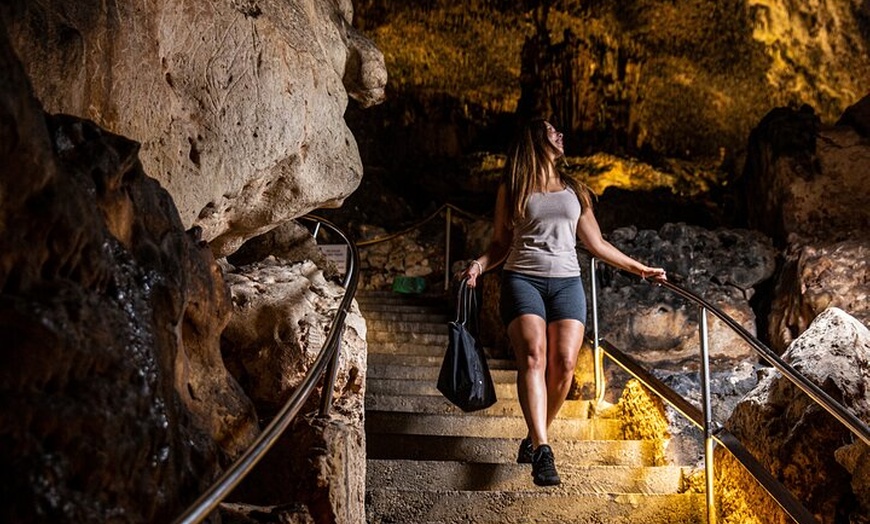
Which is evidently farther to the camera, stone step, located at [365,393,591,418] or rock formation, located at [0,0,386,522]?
stone step, located at [365,393,591,418]

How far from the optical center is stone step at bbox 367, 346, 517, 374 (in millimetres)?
5902

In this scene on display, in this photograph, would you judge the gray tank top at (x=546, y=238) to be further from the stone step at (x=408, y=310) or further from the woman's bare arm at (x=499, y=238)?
the stone step at (x=408, y=310)

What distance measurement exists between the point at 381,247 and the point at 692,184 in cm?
581

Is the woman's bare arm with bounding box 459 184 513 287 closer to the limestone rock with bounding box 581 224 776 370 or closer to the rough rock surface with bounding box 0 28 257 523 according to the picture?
the rough rock surface with bounding box 0 28 257 523

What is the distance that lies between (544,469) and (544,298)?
752 mm

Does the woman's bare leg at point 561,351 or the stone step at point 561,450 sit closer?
the woman's bare leg at point 561,351

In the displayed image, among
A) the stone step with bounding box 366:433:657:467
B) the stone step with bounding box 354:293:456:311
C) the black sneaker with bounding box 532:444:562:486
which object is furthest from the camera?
the stone step with bounding box 354:293:456:311

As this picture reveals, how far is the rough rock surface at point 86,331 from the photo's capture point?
4.73 ft

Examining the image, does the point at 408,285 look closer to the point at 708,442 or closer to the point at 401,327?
the point at 401,327

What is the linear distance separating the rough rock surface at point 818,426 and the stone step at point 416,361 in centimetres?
239

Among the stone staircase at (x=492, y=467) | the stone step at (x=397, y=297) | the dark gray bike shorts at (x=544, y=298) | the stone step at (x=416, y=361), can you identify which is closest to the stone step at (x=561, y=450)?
the stone staircase at (x=492, y=467)

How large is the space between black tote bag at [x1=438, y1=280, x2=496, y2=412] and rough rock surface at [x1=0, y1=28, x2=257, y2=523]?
4.67 feet

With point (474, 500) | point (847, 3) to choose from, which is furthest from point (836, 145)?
point (474, 500)

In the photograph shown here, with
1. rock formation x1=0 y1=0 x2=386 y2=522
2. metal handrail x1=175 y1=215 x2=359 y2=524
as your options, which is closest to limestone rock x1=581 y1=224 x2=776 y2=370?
rock formation x1=0 y1=0 x2=386 y2=522
